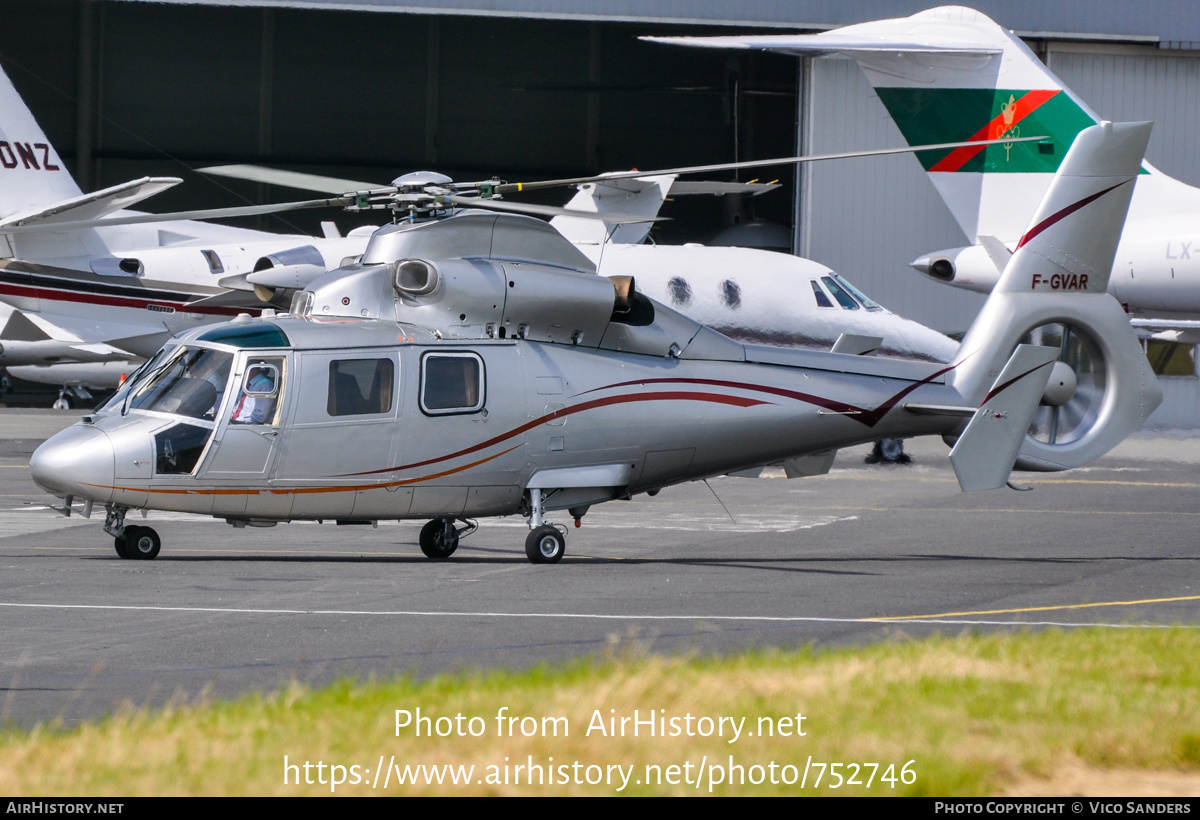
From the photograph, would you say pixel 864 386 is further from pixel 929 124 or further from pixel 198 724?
pixel 929 124

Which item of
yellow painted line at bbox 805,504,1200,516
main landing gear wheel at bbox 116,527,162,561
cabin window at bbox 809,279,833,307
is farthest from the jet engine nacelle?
main landing gear wheel at bbox 116,527,162,561

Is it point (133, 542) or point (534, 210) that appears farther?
point (133, 542)

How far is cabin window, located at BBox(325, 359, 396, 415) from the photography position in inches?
512

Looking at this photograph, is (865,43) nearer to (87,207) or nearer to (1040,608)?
(87,207)

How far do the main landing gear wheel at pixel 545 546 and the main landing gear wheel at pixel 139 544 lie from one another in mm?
3422

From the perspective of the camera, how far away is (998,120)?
24.4 m

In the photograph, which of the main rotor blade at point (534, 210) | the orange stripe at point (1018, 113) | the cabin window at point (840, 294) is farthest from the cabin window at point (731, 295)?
the main rotor blade at point (534, 210)

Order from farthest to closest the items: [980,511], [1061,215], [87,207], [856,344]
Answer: [87,207]
[980,511]
[856,344]
[1061,215]

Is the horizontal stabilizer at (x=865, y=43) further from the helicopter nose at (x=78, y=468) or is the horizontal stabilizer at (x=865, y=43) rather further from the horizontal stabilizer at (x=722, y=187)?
the helicopter nose at (x=78, y=468)

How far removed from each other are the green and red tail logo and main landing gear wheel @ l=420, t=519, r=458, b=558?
13.8 meters

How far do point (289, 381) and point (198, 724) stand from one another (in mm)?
7149

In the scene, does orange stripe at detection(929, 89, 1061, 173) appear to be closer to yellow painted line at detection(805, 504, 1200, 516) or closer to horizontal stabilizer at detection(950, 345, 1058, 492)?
yellow painted line at detection(805, 504, 1200, 516)

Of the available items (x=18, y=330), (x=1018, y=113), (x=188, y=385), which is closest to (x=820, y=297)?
(x=1018, y=113)

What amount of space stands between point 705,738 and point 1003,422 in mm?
9479
